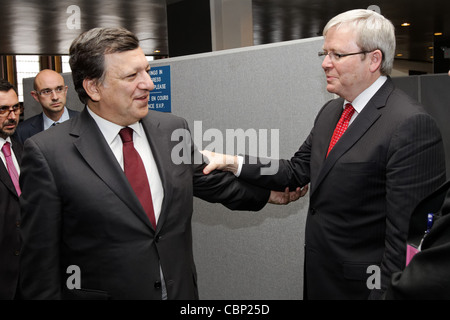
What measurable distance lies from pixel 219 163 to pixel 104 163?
1.97 feet

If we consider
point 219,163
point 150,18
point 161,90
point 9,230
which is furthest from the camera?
point 150,18

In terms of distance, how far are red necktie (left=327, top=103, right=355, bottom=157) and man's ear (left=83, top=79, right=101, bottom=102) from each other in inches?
35.7

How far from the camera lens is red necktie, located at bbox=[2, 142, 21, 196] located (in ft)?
8.81

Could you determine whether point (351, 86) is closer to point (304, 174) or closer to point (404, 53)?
point (304, 174)

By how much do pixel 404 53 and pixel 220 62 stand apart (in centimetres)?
1605

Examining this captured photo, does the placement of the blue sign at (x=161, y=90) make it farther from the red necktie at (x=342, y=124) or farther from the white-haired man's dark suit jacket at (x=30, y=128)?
the red necktie at (x=342, y=124)

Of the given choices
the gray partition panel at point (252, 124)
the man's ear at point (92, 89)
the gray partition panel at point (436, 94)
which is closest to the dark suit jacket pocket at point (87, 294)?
the man's ear at point (92, 89)

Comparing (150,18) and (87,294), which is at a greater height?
(150,18)

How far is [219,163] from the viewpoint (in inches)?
77.2

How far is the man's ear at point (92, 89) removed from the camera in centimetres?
156

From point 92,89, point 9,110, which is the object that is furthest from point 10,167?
point 92,89

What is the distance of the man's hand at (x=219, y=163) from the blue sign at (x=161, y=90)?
4.65 feet

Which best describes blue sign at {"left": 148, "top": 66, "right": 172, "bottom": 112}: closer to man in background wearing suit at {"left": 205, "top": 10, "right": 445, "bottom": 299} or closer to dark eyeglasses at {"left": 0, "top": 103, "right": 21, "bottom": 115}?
dark eyeglasses at {"left": 0, "top": 103, "right": 21, "bottom": 115}

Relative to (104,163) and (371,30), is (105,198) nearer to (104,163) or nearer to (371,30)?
(104,163)
